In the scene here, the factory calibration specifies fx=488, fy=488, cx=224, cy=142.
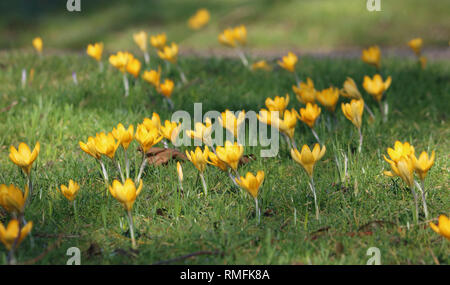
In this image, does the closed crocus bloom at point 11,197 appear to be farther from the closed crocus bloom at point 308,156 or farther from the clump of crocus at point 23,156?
the closed crocus bloom at point 308,156

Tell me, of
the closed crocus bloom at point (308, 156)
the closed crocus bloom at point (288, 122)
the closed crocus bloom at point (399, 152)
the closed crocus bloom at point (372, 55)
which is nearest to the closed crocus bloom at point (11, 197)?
the closed crocus bloom at point (308, 156)

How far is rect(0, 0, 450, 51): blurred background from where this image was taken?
10.4 meters

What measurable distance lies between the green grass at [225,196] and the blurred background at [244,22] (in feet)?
20.1

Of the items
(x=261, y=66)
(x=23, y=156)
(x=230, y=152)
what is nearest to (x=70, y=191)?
(x=23, y=156)

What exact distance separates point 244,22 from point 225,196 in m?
9.27

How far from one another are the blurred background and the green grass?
6139mm

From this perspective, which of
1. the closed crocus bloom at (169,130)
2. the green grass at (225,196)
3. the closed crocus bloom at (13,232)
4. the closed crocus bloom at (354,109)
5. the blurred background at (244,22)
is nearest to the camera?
the closed crocus bloom at (13,232)

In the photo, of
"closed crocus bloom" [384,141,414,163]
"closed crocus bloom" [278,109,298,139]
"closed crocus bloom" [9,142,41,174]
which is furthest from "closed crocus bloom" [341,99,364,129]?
"closed crocus bloom" [9,142,41,174]

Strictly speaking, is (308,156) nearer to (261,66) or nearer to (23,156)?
(23,156)

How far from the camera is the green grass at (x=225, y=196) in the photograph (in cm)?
226

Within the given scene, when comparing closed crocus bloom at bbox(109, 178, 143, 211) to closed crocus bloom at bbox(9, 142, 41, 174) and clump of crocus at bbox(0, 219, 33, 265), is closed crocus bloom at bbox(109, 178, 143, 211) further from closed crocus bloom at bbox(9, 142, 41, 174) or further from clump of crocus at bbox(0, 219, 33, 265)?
closed crocus bloom at bbox(9, 142, 41, 174)

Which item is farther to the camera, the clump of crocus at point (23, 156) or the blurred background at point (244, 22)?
the blurred background at point (244, 22)

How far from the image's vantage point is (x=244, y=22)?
452 inches
